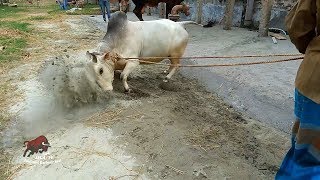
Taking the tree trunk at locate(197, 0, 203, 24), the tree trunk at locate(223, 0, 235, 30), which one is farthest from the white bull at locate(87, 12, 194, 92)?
the tree trunk at locate(197, 0, 203, 24)

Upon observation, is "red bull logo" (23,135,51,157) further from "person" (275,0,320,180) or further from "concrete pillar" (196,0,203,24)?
"concrete pillar" (196,0,203,24)

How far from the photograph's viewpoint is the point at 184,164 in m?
3.36

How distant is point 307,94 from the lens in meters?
1.77

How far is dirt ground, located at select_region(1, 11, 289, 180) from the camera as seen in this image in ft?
10.8

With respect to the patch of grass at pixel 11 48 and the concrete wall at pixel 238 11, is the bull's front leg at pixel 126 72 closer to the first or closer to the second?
the patch of grass at pixel 11 48

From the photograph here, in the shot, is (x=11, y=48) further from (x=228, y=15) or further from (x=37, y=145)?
(x=228, y=15)

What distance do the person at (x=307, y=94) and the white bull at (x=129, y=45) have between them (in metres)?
3.14

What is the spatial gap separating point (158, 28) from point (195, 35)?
471 centimetres

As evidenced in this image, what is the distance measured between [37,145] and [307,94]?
289cm

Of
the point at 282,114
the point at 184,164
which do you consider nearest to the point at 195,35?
the point at 282,114

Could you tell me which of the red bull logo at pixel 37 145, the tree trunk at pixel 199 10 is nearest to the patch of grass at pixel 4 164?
the red bull logo at pixel 37 145

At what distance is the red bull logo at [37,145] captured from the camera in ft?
11.8

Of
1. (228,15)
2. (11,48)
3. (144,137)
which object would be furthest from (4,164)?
(228,15)

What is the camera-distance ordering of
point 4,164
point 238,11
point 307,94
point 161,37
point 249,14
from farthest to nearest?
point 238,11 < point 249,14 < point 161,37 < point 4,164 < point 307,94
